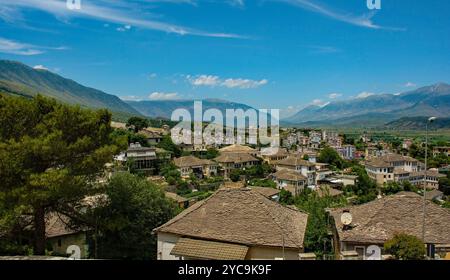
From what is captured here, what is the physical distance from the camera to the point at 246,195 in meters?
7.39

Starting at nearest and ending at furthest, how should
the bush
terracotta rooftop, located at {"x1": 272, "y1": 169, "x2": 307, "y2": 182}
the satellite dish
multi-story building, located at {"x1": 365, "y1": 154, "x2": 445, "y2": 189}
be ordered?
the bush
the satellite dish
terracotta rooftop, located at {"x1": 272, "y1": 169, "x2": 307, "y2": 182}
multi-story building, located at {"x1": 365, "y1": 154, "x2": 445, "y2": 189}

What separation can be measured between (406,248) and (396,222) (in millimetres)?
2413

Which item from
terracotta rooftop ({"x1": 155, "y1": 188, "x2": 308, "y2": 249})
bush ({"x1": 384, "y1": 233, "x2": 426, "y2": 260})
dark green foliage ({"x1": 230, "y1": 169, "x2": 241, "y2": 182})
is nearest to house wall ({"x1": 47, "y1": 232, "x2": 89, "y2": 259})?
terracotta rooftop ({"x1": 155, "y1": 188, "x2": 308, "y2": 249})

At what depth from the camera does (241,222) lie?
22.1 ft

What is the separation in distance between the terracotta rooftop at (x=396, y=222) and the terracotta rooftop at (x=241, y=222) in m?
1.11

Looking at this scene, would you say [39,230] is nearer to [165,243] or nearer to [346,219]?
[165,243]

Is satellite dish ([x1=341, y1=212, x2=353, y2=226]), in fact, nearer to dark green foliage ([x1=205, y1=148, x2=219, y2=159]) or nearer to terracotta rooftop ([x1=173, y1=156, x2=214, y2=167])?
terracotta rooftop ([x1=173, y1=156, x2=214, y2=167])

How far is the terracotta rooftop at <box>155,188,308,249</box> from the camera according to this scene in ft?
20.7

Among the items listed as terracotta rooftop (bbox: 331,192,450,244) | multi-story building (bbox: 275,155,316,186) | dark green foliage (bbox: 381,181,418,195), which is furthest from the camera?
multi-story building (bbox: 275,155,316,186)

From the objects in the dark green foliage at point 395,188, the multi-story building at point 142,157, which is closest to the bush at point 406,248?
the multi-story building at point 142,157

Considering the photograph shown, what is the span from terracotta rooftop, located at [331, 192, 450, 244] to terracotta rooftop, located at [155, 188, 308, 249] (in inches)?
43.5

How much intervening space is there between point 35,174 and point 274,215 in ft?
14.3

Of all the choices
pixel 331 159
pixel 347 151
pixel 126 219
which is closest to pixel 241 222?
pixel 126 219
